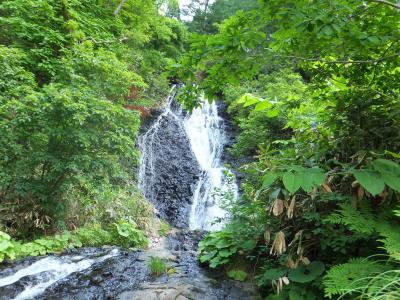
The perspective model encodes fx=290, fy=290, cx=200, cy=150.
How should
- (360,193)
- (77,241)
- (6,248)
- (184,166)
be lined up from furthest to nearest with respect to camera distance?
1. (184,166)
2. (77,241)
3. (6,248)
4. (360,193)

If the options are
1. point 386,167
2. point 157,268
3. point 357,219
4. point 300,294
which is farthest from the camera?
point 157,268

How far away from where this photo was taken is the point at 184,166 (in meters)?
12.1

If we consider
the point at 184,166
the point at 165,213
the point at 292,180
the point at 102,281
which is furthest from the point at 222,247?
the point at 184,166

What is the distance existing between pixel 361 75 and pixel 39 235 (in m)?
6.07

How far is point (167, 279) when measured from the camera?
13.9 ft

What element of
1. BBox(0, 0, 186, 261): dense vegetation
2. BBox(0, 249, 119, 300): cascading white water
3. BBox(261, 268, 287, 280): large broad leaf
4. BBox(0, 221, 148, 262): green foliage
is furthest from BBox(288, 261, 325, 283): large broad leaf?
BBox(0, 221, 148, 262): green foliage

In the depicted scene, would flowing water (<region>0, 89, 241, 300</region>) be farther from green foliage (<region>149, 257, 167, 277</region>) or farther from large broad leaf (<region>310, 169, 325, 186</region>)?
large broad leaf (<region>310, 169, 325, 186</region>)

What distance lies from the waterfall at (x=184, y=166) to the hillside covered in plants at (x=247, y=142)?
0.72 feet

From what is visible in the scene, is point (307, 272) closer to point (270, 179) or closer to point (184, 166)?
point (270, 179)

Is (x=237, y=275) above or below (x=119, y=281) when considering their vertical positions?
above

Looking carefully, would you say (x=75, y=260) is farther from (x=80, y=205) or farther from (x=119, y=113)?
(x=119, y=113)

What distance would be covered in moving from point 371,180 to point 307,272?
1.25 m

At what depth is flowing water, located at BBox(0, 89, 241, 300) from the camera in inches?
160

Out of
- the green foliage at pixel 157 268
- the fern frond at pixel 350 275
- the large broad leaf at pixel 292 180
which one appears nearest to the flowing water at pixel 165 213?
the green foliage at pixel 157 268
